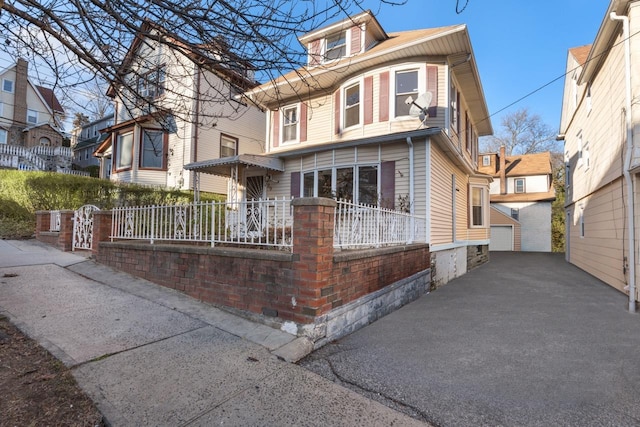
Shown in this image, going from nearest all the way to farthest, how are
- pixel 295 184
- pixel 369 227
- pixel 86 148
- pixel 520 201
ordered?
1. pixel 369 227
2. pixel 295 184
3. pixel 520 201
4. pixel 86 148

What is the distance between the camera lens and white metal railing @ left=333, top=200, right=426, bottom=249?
4871 millimetres

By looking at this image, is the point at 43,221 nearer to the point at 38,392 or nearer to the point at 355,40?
the point at 38,392

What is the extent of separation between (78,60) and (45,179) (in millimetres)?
9022

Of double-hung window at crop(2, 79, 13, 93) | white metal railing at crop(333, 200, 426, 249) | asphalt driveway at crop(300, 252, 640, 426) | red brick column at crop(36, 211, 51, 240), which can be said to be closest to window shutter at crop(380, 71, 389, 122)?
white metal railing at crop(333, 200, 426, 249)

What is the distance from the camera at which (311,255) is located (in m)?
3.84

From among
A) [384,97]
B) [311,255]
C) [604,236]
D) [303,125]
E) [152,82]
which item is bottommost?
[311,255]

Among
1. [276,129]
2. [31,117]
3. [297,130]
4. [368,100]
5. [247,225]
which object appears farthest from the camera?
[31,117]

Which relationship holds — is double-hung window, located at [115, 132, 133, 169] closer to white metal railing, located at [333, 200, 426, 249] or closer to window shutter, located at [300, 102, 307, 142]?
window shutter, located at [300, 102, 307, 142]

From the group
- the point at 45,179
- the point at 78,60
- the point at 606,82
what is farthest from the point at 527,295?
the point at 45,179

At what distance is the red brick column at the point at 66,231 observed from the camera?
7.70m

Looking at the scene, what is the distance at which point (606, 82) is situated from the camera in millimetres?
8812

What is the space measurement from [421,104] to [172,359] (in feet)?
26.5

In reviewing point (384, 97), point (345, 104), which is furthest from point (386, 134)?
point (345, 104)

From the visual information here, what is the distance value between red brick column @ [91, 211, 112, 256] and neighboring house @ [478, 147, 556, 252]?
78.5ft
